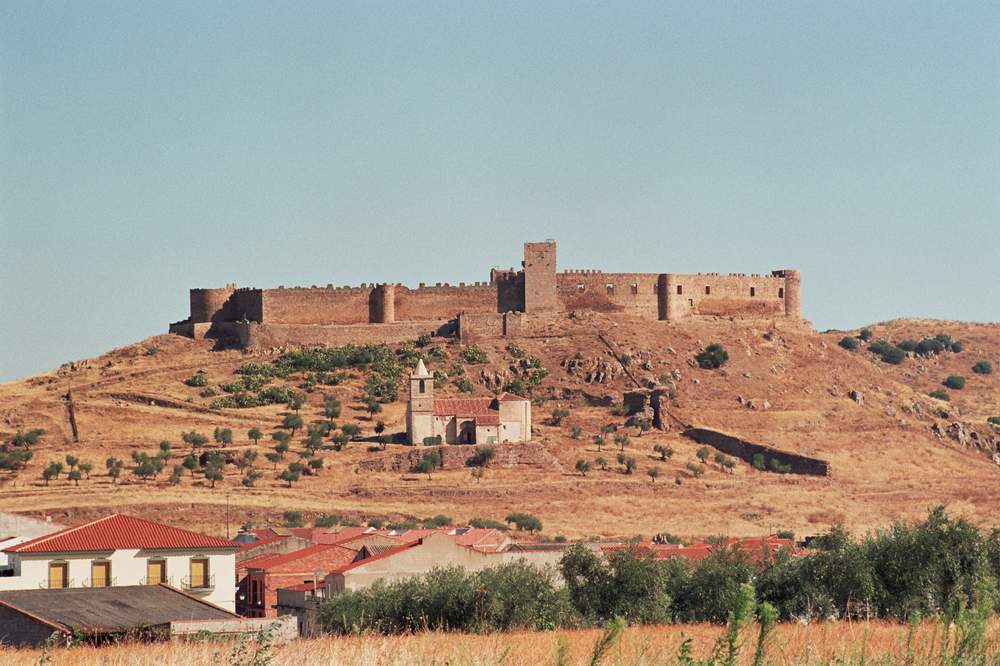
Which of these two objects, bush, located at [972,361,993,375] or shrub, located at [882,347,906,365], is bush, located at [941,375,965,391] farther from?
shrub, located at [882,347,906,365]

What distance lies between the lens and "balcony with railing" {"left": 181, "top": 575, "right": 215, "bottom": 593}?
24938 mm

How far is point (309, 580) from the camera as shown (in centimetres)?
2952

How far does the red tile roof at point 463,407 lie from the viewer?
187 feet

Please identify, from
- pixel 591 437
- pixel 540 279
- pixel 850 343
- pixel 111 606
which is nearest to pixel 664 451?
pixel 591 437

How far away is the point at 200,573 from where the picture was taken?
83.5ft

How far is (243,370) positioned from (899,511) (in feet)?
94.5

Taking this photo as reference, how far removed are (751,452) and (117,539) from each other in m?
37.2

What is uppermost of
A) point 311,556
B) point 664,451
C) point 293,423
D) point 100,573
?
point 293,423

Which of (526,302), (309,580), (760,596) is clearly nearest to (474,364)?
(526,302)

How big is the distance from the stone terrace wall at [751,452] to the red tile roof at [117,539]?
3445 cm

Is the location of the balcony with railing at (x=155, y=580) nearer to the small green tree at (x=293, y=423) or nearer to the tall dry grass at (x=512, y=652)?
the tall dry grass at (x=512, y=652)

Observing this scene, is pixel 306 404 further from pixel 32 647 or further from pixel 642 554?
pixel 32 647

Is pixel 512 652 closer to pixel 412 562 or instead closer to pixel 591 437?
pixel 412 562

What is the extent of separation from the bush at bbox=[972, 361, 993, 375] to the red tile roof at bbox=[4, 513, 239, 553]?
71.5 metres
